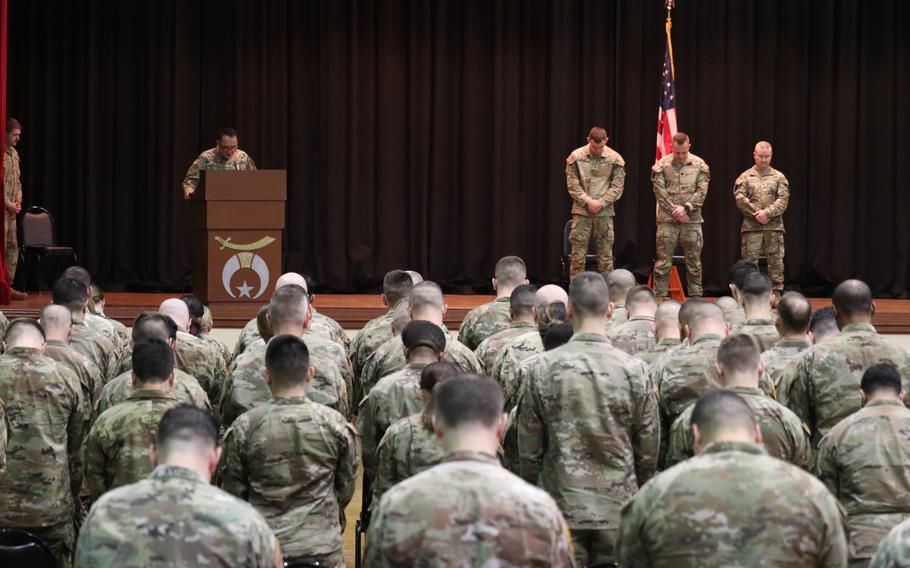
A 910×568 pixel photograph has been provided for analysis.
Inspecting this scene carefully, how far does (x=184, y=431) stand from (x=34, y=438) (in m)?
2.33

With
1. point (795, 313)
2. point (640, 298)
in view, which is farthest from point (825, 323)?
point (640, 298)

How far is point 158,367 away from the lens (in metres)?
4.51

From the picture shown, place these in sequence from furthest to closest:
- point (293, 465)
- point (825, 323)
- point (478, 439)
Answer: point (825, 323) → point (293, 465) → point (478, 439)

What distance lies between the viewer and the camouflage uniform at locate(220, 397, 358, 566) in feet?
13.9

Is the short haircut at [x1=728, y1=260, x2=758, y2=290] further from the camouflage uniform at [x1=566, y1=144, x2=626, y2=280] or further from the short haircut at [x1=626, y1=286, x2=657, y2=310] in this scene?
the camouflage uniform at [x1=566, y1=144, x2=626, y2=280]

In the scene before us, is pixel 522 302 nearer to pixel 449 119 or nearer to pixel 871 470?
pixel 871 470

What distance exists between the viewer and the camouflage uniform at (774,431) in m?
4.38

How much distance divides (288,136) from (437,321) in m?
8.51

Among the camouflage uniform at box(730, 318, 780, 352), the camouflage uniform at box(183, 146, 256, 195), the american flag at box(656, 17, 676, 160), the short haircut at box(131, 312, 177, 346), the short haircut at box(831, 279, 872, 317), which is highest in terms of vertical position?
the american flag at box(656, 17, 676, 160)

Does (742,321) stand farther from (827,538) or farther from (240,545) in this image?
(240,545)

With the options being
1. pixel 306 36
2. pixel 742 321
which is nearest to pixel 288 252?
pixel 306 36

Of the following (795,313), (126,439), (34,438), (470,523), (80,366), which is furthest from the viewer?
(80,366)

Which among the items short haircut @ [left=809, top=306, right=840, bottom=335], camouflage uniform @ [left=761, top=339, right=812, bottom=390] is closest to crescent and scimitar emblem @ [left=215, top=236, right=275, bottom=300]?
short haircut @ [left=809, top=306, right=840, bottom=335]

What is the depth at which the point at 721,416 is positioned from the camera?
3242 millimetres
